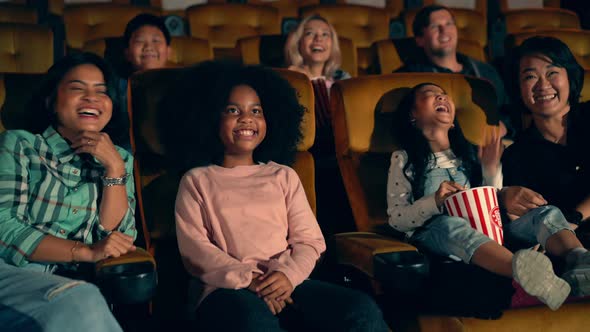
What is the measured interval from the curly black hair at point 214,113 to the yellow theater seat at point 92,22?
68.0 inches

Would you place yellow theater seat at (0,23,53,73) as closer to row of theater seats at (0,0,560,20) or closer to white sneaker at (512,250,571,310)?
row of theater seats at (0,0,560,20)

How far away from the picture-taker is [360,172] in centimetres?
153

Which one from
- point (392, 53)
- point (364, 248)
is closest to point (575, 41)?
point (392, 53)

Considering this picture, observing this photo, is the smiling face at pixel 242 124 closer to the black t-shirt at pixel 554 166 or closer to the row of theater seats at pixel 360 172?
the row of theater seats at pixel 360 172

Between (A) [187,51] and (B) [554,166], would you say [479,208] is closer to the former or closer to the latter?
(B) [554,166]

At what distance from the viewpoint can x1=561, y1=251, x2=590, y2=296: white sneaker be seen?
1146 mm

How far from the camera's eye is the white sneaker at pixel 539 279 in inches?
43.9

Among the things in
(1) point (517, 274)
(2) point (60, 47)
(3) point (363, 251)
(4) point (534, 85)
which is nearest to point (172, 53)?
(2) point (60, 47)

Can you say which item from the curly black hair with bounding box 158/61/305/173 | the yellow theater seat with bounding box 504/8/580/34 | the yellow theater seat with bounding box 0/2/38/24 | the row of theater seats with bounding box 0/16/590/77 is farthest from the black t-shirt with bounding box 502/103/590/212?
the yellow theater seat with bounding box 0/2/38/24

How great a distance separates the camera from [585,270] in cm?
115

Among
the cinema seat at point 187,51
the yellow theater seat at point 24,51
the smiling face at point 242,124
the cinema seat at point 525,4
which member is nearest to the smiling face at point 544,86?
the smiling face at point 242,124

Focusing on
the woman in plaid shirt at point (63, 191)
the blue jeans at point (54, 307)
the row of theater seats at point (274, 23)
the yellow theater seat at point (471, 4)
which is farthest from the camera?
the yellow theater seat at point (471, 4)

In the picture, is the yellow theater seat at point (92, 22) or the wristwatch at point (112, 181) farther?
the yellow theater seat at point (92, 22)

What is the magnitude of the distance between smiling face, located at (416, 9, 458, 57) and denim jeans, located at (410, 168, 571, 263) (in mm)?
1165
